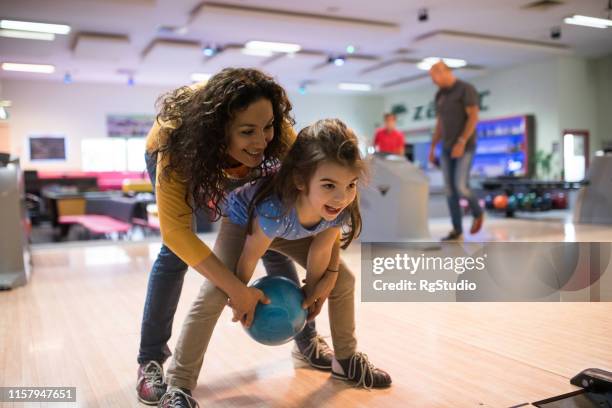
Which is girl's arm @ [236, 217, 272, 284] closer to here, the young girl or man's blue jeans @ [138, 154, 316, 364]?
the young girl

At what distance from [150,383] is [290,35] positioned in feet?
21.9

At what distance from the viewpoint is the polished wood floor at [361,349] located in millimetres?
1392

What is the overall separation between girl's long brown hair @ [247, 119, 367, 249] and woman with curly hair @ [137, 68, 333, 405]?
0.26 feet

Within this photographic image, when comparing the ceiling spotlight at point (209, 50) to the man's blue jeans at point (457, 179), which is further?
the ceiling spotlight at point (209, 50)

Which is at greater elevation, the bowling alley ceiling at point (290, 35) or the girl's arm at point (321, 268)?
the bowling alley ceiling at point (290, 35)

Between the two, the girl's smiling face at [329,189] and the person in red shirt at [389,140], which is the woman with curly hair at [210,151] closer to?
the girl's smiling face at [329,189]

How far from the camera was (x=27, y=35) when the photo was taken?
22.9 feet

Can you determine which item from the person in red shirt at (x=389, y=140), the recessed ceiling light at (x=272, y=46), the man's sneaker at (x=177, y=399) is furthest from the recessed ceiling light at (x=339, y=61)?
the man's sneaker at (x=177, y=399)

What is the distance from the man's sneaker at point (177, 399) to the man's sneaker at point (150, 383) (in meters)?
0.09

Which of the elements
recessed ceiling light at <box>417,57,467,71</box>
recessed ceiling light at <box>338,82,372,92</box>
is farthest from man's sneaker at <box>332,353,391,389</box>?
recessed ceiling light at <box>338,82,372,92</box>

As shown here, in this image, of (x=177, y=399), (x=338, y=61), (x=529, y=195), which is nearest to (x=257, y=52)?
(x=338, y=61)

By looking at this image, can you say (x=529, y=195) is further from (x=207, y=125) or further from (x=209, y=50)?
(x=207, y=125)

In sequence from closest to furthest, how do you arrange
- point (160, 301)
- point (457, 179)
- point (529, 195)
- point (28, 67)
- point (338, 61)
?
1. point (160, 301)
2. point (457, 179)
3. point (529, 195)
4. point (338, 61)
5. point (28, 67)

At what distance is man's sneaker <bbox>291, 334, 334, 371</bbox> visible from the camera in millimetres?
1606
